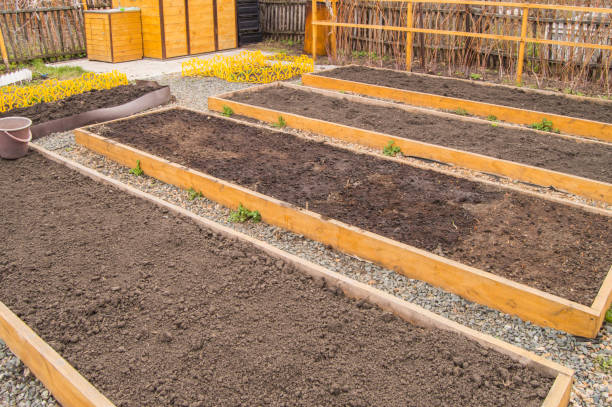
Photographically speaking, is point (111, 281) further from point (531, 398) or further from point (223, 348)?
point (531, 398)

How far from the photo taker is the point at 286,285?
11.7ft

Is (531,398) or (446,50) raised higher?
(446,50)

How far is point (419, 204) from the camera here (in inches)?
185

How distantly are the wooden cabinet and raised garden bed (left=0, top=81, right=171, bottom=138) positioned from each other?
3.71 metres

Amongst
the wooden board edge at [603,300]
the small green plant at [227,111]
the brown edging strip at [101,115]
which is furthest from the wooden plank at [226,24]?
the wooden board edge at [603,300]

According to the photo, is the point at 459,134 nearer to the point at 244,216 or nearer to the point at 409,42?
the point at 244,216

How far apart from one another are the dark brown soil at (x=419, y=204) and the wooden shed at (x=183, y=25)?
6.13 metres

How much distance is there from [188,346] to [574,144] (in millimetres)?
5153

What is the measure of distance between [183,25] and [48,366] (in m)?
10.8

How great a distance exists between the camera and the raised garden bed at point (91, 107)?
714 centimetres

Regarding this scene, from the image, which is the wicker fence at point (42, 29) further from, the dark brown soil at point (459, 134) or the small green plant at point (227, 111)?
the small green plant at point (227, 111)

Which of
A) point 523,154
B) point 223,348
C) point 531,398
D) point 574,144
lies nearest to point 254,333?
point 223,348

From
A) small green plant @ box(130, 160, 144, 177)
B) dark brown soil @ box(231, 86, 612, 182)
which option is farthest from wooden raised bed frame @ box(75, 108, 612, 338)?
dark brown soil @ box(231, 86, 612, 182)

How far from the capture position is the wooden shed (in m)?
11.8
